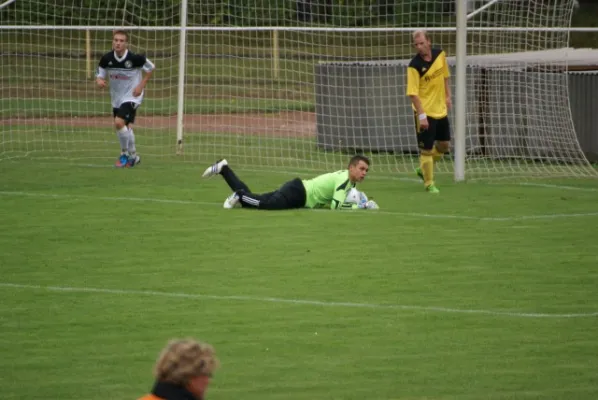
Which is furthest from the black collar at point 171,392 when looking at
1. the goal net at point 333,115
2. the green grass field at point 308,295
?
the goal net at point 333,115

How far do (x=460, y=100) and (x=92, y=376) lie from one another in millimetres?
11198

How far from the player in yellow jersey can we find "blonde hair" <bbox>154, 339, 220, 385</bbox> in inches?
465

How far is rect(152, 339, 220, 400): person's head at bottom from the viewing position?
190 inches

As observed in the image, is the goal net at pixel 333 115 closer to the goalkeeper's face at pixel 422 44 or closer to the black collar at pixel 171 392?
the goalkeeper's face at pixel 422 44

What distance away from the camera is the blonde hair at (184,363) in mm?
4816

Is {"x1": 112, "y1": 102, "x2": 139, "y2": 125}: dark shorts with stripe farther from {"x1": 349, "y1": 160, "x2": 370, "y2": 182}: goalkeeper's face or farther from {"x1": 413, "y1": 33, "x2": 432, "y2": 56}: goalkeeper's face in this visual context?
{"x1": 349, "y1": 160, "x2": 370, "y2": 182}: goalkeeper's face

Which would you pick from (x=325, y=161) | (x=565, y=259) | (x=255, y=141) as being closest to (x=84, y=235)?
(x=565, y=259)

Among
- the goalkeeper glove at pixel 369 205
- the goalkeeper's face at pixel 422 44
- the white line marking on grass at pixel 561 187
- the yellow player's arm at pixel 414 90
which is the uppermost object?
the goalkeeper's face at pixel 422 44

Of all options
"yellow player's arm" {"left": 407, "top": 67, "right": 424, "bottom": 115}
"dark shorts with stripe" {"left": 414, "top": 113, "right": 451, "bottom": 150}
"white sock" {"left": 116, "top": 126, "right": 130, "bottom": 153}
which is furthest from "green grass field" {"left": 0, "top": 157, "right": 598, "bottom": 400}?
"white sock" {"left": 116, "top": 126, "right": 130, "bottom": 153}

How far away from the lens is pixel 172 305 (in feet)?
32.6

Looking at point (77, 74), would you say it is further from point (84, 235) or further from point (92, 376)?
point (92, 376)

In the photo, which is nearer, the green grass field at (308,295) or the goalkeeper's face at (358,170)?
the green grass field at (308,295)

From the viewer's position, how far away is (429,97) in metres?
17.0

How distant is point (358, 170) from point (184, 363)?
9.55m
